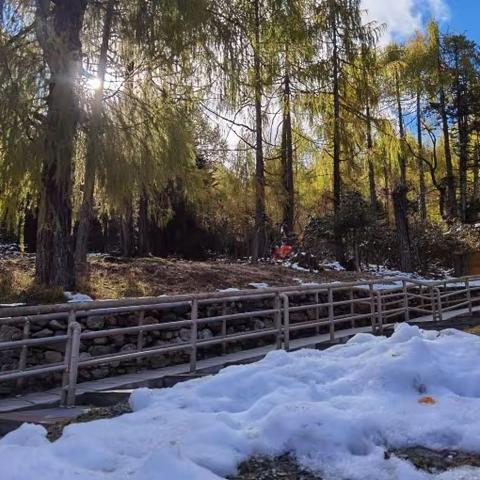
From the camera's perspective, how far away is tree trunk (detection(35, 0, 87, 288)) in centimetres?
737

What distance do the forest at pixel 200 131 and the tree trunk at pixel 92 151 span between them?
21 millimetres

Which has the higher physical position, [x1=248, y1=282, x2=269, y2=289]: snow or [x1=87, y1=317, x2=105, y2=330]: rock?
[x1=248, y1=282, x2=269, y2=289]: snow

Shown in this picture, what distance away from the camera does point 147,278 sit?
967cm

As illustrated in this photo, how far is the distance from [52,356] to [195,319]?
172cm

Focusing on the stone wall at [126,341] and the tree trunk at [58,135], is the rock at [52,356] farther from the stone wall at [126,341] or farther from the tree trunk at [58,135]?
the tree trunk at [58,135]

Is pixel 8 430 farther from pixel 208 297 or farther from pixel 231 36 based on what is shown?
pixel 231 36

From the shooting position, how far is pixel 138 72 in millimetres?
8656

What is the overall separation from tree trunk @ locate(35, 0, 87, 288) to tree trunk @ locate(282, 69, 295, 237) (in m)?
9.03

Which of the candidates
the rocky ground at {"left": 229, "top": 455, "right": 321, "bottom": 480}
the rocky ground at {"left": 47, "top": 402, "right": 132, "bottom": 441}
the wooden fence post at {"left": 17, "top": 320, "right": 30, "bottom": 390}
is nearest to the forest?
the wooden fence post at {"left": 17, "top": 320, "right": 30, "bottom": 390}

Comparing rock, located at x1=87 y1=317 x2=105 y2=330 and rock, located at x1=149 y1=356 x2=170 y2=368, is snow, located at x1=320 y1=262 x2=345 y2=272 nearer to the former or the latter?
rock, located at x1=149 y1=356 x2=170 y2=368

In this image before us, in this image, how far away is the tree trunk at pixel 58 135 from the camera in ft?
24.2

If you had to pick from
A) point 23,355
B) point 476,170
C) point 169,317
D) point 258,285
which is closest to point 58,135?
point 169,317

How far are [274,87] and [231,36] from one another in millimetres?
6799

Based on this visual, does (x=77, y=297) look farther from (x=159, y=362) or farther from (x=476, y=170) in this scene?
(x=476, y=170)
